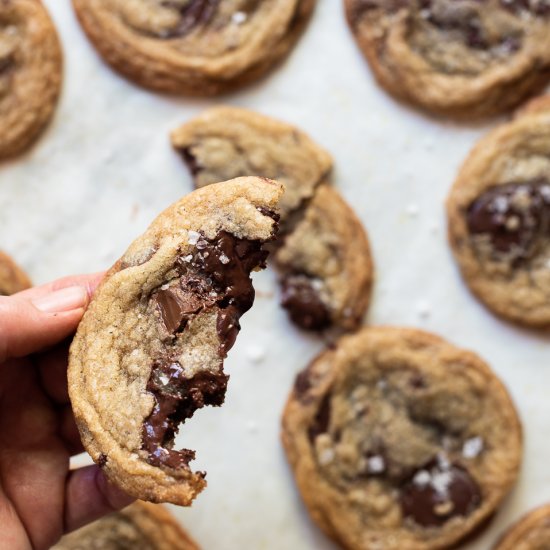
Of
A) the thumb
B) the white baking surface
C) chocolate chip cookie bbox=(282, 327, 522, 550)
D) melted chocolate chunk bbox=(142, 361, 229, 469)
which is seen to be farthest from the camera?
the white baking surface

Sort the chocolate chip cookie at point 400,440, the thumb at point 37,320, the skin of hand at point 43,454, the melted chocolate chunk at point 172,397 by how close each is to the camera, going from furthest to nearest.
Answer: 1. the chocolate chip cookie at point 400,440
2. the skin of hand at point 43,454
3. the thumb at point 37,320
4. the melted chocolate chunk at point 172,397

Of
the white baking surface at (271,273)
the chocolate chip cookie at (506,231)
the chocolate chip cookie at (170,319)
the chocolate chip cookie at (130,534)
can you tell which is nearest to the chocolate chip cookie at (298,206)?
the white baking surface at (271,273)

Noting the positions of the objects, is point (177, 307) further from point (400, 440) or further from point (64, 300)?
point (400, 440)

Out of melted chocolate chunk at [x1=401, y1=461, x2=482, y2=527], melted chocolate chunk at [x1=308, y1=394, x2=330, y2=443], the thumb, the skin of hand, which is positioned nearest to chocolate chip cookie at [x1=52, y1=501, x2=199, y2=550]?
the skin of hand

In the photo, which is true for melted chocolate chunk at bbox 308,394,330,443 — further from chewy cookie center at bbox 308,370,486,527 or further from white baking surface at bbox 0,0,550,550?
white baking surface at bbox 0,0,550,550

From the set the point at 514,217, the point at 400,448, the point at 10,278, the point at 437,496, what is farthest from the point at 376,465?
the point at 10,278

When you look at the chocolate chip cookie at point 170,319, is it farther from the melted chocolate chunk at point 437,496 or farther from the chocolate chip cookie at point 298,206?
the melted chocolate chunk at point 437,496
